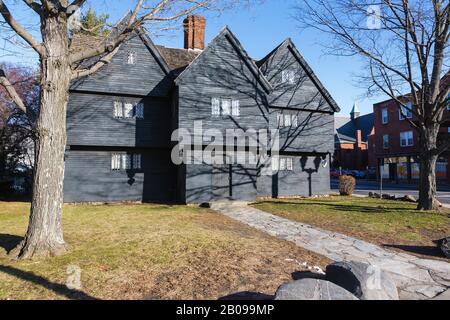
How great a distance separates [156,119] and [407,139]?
119 feet

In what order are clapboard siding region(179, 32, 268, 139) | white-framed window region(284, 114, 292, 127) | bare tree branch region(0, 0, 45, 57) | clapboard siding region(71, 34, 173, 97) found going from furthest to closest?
1. white-framed window region(284, 114, 292, 127)
2. clapboard siding region(71, 34, 173, 97)
3. clapboard siding region(179, 32, 268, 139)
4. bare tree branch region(0, 0, 45, 57)

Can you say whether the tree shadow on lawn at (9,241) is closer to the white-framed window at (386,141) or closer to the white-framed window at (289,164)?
the white-framed window at (289,164)

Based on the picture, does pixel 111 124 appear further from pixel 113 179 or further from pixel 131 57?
pixel 131 57

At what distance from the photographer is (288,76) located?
875 inches

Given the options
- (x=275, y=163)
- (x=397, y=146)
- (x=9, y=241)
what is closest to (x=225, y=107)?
(x=275, y=163)

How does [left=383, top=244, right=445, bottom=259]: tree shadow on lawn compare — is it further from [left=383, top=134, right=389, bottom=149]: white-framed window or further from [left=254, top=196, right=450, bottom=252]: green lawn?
[left=383, top=134, right=389, bottom=149]: white-framed window

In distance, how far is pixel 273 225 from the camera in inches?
456

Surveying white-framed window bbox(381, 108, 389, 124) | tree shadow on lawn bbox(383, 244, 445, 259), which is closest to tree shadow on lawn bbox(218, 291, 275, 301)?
tree shadow on lawn bbox(383, 244, 445, 259)

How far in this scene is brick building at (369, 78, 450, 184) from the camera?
126 feet

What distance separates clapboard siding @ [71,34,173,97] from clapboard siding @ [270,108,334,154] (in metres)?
7.89
